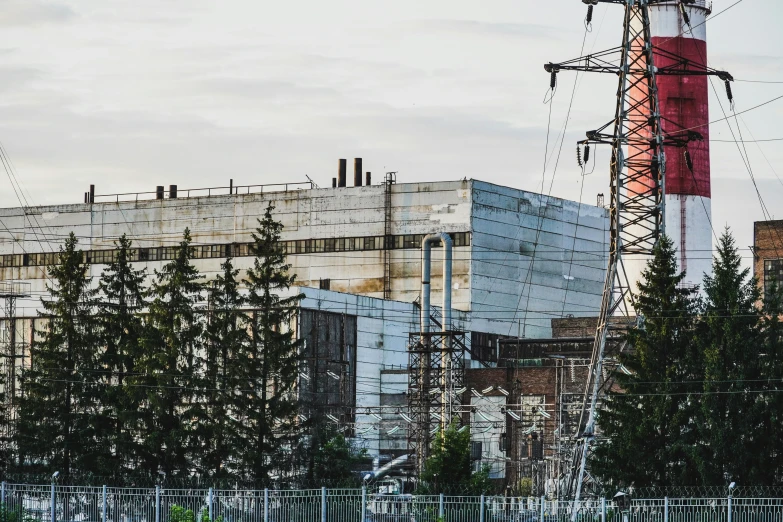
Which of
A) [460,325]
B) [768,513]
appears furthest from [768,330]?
[460,325]

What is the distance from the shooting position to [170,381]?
53469mm

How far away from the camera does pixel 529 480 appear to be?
6234 cm

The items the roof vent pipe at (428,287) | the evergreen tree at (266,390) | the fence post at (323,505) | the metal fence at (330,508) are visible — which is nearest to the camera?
the metal fence at (330,508)

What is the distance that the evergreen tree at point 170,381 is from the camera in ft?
172

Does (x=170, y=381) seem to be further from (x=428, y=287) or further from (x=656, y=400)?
(x=656, y=400)

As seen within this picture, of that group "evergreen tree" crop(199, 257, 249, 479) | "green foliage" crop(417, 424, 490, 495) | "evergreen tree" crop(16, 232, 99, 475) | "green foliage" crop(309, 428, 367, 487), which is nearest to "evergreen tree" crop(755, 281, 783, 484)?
"green foliage" crop(417, 424, 490, 495)

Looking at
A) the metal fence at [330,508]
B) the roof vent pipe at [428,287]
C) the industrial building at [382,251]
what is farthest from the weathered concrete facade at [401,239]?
the metal fence at [330,508]

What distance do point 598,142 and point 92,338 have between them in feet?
72.9

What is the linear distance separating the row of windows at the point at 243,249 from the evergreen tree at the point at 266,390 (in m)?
26.5

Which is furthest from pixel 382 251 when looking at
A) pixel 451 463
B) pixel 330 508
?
pixel 330 508

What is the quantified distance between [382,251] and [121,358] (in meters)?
31.7

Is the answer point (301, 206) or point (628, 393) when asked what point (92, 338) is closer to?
point (628, 393)

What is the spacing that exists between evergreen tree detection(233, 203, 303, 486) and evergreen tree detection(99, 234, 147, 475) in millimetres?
4110

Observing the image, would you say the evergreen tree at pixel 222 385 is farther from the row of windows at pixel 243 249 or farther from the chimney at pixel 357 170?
the chimney at pixel 357 170
